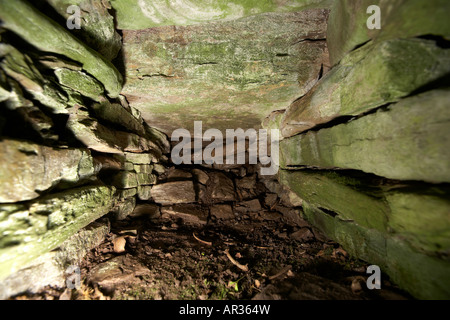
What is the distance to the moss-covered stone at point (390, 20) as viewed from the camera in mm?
1261

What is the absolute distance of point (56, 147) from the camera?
1846 millimetres

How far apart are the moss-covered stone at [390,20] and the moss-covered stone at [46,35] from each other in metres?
2.88

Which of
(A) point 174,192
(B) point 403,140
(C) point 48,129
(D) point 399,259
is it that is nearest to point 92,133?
(C) point 48,129

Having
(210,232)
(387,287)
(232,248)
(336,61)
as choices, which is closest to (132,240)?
(210,232)

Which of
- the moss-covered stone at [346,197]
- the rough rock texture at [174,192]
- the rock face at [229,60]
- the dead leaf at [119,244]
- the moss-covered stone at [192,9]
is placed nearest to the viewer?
the moss-covered stone at [346,197]

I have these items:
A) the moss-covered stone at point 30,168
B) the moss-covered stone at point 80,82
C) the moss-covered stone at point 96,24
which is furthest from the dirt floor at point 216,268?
the moss-covered stone at point 96,24

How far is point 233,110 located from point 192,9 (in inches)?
80.0

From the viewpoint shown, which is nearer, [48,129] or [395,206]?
[395,206]

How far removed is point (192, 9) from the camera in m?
2.05

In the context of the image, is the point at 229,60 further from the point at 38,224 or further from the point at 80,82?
the point at 38,224

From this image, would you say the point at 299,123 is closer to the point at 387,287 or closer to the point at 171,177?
the point at 387,287

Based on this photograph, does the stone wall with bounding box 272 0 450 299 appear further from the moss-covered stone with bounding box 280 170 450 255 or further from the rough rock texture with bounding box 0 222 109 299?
the rough rock texture with bounding box 0 222 109 299

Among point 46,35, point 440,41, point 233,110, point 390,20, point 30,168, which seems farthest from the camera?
point 233,110

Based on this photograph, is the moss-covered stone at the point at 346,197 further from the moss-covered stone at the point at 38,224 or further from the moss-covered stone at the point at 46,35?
the moss-covered stone at the point at 46,35
